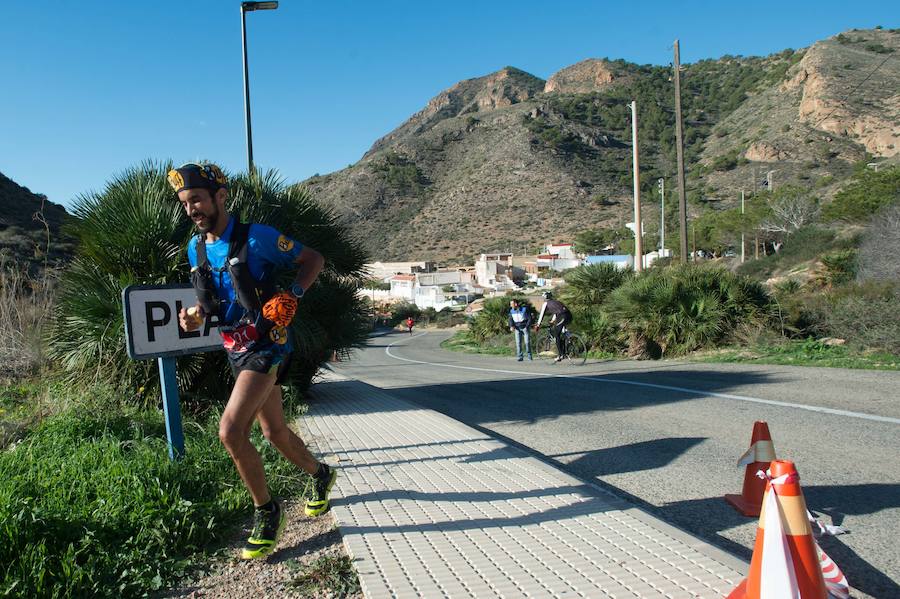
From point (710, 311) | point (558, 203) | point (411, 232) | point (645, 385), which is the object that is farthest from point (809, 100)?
point (645, 385)

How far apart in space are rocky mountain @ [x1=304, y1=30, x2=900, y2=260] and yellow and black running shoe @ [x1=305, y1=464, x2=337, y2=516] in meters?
56.7

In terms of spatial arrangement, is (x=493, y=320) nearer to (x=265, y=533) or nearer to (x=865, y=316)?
(x=865, y=316)

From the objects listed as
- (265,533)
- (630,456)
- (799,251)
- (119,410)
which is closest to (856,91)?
(799,251)

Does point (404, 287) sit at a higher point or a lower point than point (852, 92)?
lower

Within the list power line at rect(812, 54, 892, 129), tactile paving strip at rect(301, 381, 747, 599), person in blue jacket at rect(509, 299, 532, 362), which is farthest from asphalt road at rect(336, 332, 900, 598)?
power line at rect(812, 54, 892, 129)

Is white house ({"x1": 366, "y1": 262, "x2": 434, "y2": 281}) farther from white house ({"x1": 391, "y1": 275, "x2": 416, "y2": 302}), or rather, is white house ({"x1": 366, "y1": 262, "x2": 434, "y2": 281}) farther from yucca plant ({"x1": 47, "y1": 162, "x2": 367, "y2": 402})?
yucca plant ({"x1": 47, "y1": 162, "x2": 367, "y2": 402})

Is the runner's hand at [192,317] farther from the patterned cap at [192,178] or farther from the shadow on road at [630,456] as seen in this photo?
the shadow on road at [630,456]

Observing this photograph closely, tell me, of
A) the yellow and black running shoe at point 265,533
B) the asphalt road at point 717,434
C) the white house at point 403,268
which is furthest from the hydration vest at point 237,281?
the white house at point 403,268

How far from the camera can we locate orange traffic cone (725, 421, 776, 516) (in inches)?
167

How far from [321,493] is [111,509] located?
113 cm

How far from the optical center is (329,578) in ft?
10.2

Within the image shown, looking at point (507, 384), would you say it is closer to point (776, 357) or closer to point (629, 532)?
point (776, 357)

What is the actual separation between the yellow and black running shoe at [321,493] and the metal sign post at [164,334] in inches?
44.5

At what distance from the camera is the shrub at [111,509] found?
3.07 meters
